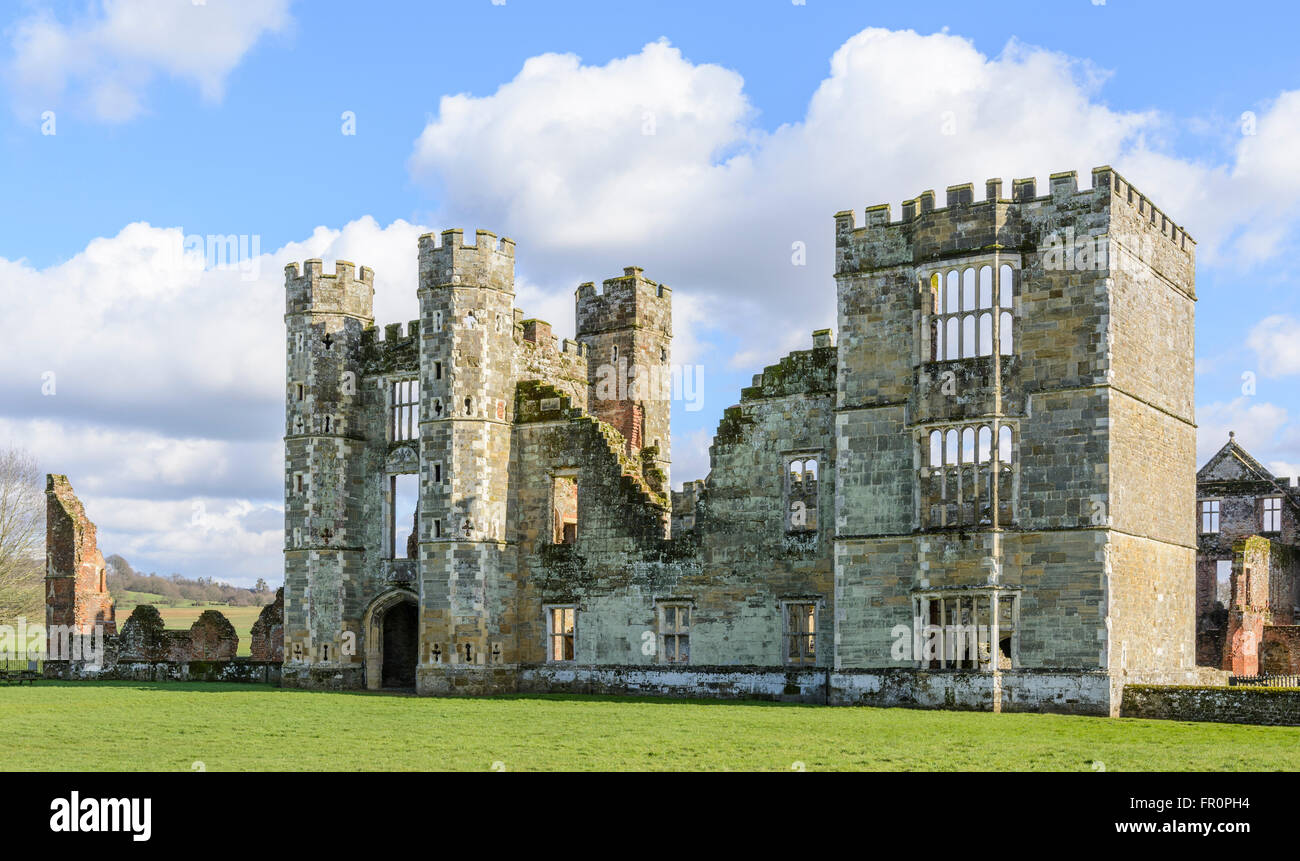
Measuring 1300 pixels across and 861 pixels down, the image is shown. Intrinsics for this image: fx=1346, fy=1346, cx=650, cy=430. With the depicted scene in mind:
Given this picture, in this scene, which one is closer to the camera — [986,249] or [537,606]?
[986,249]

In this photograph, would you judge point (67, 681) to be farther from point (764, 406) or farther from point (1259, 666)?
point (1259, 666)

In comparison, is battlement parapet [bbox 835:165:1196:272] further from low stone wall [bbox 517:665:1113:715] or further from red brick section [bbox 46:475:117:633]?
red brick section [bbox 46:475:117:633]

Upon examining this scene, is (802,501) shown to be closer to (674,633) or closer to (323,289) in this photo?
(674,633)

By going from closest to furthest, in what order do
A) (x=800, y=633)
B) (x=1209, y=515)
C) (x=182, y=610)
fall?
(x=800, y=633) < (x=1209, y=515) < (x=182, y=610)

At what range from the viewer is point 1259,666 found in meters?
44.9

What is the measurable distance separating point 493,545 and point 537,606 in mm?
2061

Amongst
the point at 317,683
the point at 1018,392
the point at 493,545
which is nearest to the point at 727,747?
the point at 1018,392

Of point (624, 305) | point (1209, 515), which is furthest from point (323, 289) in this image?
point (1209, 515)

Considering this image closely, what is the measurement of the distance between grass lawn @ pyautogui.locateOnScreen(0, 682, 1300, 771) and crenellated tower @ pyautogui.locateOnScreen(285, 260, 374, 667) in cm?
690

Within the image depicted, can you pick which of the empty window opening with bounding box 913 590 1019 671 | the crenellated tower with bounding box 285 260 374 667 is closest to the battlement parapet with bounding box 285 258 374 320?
the crenellated tower with bounding box 285 260 374 667

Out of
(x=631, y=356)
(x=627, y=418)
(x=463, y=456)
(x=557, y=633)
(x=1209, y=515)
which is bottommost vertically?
(x=557, y=633)

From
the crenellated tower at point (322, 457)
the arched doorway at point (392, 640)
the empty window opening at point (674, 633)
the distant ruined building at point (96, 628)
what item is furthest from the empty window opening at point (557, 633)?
the distant ruined building at point (96, 628)

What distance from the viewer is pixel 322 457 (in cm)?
3844

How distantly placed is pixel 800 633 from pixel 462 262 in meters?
13.2
